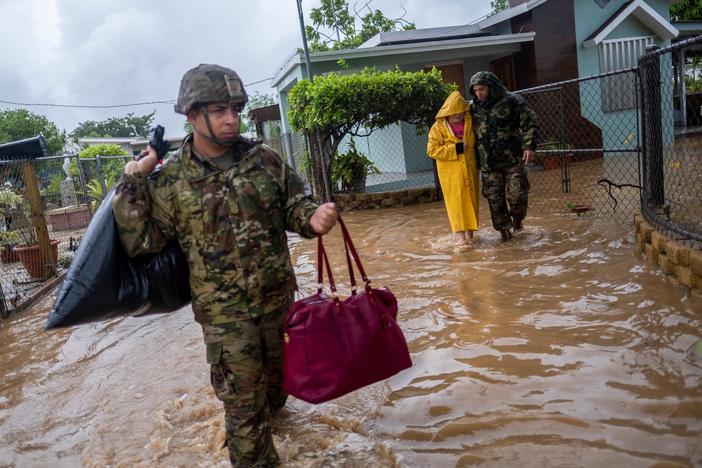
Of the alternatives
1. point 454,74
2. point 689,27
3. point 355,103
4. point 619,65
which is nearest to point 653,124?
point 355,103

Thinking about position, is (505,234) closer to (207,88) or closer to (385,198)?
(385,198)

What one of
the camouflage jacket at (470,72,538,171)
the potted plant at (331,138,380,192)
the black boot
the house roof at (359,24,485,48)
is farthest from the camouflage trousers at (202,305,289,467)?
the house roof at (359,24,485,48)

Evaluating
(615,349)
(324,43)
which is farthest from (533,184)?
(324,43)

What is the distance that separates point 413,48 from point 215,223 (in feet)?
38.7

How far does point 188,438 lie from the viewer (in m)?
3.18

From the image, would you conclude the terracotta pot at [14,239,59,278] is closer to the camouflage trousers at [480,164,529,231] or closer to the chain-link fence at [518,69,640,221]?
the camouflage trousers at [480,164,529,231]

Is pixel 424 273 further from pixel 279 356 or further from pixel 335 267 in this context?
pixel 279 356

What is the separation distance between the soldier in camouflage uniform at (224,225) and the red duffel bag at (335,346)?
194 millimetres

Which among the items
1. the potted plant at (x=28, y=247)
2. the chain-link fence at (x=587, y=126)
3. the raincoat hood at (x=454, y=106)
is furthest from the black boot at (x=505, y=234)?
the potted plant at (x=28, y=247)

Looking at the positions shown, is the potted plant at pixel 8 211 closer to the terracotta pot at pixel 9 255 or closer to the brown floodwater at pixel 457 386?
the terracotta pot at pixel 9 255

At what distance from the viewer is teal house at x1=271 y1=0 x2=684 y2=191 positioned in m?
13.9

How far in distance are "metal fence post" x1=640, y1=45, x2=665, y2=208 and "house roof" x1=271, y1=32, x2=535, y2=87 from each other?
853 cm

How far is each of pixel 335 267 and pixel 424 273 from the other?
1279mm

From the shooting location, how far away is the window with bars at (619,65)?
47.3ft
